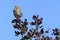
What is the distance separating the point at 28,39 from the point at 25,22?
541mm

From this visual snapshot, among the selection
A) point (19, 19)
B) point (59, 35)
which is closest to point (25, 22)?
point (19, 19)

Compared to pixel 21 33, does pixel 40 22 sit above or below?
above

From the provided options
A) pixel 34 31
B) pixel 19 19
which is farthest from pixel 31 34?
pixel 19 19

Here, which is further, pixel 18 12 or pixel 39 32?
pixel 39 32

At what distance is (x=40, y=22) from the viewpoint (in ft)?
20.8

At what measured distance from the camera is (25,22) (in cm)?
Answer: 628

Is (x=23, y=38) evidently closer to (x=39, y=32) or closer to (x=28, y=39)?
(x=28, y=39)

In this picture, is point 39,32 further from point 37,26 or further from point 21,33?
point 21,33

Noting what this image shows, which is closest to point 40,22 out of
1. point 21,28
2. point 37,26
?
point 37,26

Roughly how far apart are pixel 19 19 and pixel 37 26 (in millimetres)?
612

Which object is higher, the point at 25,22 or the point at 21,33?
the point at 25,22

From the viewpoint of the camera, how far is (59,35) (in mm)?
6512

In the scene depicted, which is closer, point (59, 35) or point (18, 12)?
point (18, 12)

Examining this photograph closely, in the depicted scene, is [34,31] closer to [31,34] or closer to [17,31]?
[31,34]
